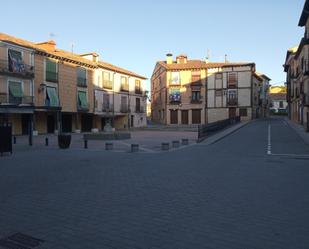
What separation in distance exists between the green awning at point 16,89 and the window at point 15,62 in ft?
3.64

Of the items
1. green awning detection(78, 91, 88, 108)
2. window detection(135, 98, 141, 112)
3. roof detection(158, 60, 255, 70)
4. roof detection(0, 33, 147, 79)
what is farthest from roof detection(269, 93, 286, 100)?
green awning detection(78, 91, 88, 108)

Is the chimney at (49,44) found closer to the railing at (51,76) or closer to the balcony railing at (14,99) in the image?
the railing at (51,76)

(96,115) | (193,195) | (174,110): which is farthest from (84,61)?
(193,195)

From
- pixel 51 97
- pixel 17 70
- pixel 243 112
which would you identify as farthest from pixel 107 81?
pixel 243 112

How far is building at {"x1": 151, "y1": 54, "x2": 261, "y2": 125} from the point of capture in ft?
159

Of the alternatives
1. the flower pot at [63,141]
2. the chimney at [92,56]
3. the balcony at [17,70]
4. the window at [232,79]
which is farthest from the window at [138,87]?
the flower pot at [63,141]

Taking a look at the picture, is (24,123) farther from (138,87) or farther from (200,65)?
(200,65)

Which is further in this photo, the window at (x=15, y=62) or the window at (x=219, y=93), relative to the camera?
the window at (x=219, y=93)

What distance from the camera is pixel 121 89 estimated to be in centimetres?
4247

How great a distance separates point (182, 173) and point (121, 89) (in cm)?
3420

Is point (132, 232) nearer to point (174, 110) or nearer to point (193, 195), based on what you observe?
point (193, 195)

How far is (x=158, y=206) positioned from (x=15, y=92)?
25.1 metres

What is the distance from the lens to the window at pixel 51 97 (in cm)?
3106

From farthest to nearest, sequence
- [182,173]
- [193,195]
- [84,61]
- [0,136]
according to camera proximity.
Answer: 1. [84,61]
2. [0,136]
3. [182,173]
4. [193,195]
